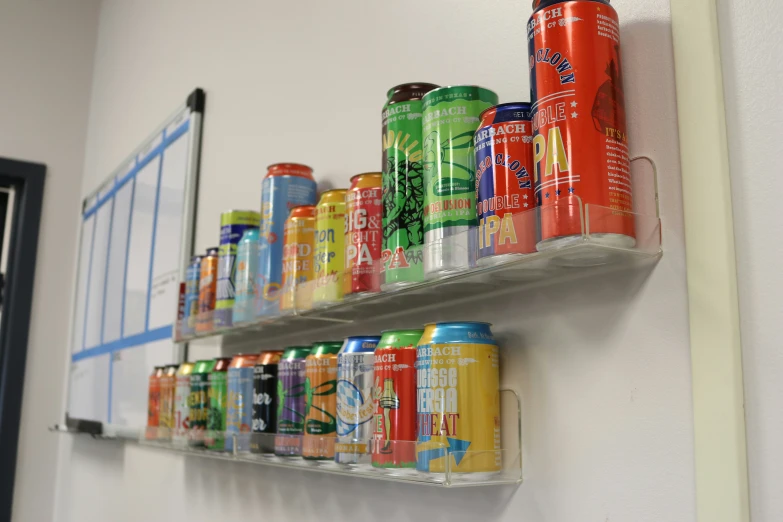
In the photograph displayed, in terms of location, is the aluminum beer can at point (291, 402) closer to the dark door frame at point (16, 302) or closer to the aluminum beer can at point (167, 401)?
the aluminum beer can at point (167, 401)

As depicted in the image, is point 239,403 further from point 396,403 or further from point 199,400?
point 396,403

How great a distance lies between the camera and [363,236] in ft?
3.33

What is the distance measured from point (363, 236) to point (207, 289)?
1.95 ft

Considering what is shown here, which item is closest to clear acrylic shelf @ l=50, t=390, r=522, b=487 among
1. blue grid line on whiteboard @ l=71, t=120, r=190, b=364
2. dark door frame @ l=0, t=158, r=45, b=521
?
blue grid line on whiteboard @ l=71, t=120, r=190, b=364

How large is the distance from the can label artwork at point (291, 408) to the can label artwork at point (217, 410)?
26cm

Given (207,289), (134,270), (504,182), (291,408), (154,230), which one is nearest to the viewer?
(504,182)

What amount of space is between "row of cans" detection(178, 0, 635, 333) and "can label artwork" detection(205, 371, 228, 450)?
0.87ft

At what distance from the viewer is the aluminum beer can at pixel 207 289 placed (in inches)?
57.5

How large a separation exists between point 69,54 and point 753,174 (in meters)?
3.35

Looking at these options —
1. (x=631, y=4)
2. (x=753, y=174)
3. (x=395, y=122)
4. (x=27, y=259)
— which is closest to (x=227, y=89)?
(x=395, y=122)

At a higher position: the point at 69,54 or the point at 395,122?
the point at 69,54

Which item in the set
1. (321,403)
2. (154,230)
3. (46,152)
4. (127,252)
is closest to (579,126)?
(321,403)

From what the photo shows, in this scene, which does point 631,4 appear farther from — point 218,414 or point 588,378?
point 218,414

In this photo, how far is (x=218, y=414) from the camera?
4.52 feet
